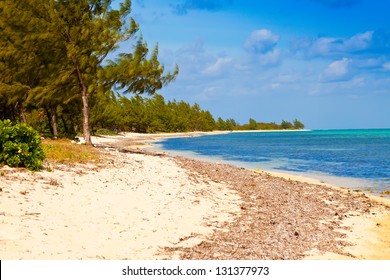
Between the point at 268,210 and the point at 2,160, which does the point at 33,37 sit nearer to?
the point at 2,160

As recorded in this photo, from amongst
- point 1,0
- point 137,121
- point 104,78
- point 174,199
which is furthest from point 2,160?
point 137,121

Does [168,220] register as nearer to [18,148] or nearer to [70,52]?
[18,148]

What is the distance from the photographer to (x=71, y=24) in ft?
106

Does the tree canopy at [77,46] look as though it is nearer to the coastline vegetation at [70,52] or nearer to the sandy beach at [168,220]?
the coastline vegetation at [70,52]

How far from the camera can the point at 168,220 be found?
39.2 feet

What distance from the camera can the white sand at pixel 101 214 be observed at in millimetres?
8609

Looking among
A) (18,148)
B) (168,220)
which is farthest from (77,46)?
(168,220)

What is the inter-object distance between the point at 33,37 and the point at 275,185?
21.5m

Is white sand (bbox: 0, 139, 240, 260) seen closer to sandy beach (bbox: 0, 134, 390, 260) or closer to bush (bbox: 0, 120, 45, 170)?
sandy beach (bbox: 0, 134, 390, 260)

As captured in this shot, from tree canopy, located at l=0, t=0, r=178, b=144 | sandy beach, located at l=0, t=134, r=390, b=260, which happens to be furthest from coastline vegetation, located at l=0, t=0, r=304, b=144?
sandy beach, located at l=0, t=134, r=390, b=260

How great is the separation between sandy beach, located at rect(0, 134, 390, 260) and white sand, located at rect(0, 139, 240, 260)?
0.03m

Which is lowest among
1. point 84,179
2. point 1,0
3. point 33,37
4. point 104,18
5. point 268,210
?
point 268,210

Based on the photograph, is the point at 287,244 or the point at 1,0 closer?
the point at 287,244

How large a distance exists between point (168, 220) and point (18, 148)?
288 inches
